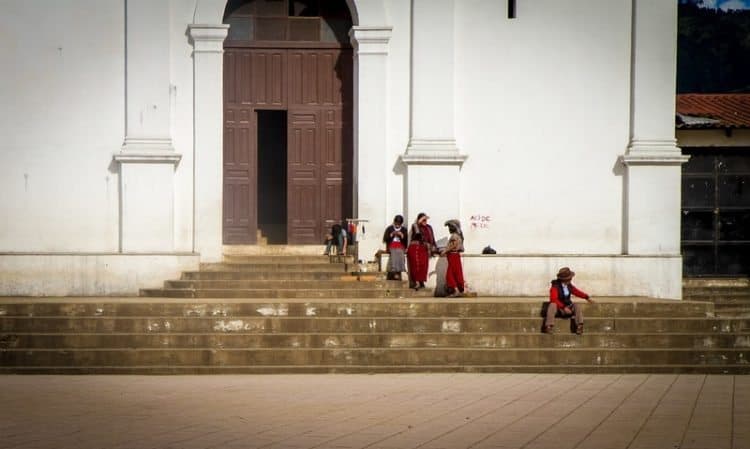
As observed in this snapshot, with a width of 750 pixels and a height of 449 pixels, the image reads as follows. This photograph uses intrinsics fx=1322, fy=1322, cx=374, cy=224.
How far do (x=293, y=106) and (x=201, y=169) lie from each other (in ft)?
6.19

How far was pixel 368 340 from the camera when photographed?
1742 cm

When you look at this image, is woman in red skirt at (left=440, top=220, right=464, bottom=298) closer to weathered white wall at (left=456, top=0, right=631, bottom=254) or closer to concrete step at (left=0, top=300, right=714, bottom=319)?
concrete step at (left=0, top=300, right=714, bottom=319)

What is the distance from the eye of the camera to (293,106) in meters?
21.8

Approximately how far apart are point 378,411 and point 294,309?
4.90 m

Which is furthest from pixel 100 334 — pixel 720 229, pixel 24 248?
pixel 720 229

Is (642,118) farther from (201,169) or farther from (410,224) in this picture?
(201,169)

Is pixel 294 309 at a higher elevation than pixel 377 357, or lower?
higher

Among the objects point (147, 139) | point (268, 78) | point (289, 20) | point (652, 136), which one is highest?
point (289, 20)

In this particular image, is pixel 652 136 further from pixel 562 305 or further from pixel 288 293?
pixel 288 293

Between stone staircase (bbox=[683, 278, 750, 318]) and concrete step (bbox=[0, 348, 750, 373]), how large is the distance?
5.77 m

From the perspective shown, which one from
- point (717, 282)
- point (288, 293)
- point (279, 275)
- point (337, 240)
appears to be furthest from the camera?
point (717, 282)

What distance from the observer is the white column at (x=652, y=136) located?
2116cm

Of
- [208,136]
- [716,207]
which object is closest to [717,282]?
[716,207]

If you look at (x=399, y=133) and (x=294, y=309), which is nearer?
(x=294, y=309)
